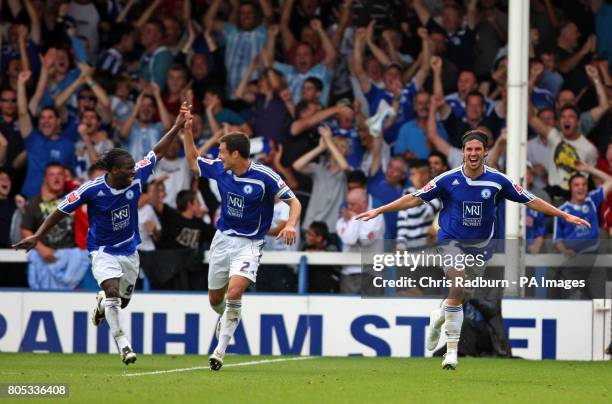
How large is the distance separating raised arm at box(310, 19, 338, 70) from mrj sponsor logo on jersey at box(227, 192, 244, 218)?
6.75 meters

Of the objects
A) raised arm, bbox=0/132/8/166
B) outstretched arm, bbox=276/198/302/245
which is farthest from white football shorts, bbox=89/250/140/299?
raised arm, bbox=0/132/8/166

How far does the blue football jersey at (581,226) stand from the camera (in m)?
16.4

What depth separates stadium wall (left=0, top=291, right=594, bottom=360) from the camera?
53.2ft

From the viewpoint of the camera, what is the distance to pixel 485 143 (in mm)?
12672

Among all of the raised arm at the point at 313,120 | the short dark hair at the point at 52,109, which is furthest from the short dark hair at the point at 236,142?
the short dark hair at the point at 52,109

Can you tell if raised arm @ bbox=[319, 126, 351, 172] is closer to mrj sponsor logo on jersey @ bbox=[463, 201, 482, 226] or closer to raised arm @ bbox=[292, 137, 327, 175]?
raised arm @ bbox=[292, 137, 327, 175]

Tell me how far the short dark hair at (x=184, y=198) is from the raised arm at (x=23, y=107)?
2.94 metres

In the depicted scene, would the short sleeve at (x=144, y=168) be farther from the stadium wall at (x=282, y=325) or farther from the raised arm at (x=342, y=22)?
the raised arm at (x=342, y=22)

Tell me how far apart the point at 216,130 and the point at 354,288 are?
3.43 meters

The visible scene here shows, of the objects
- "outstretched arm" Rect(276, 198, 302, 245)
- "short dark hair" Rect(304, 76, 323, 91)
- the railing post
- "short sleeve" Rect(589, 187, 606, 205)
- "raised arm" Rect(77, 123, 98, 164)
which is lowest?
the railing post

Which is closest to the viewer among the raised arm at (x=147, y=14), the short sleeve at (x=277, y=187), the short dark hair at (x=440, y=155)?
the short sleeve at (x=277, y=187)

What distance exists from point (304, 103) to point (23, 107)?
164 inches

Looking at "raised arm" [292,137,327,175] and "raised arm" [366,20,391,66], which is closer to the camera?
"raised arm" [292,137,327,175]

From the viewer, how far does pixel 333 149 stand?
17906 mm
